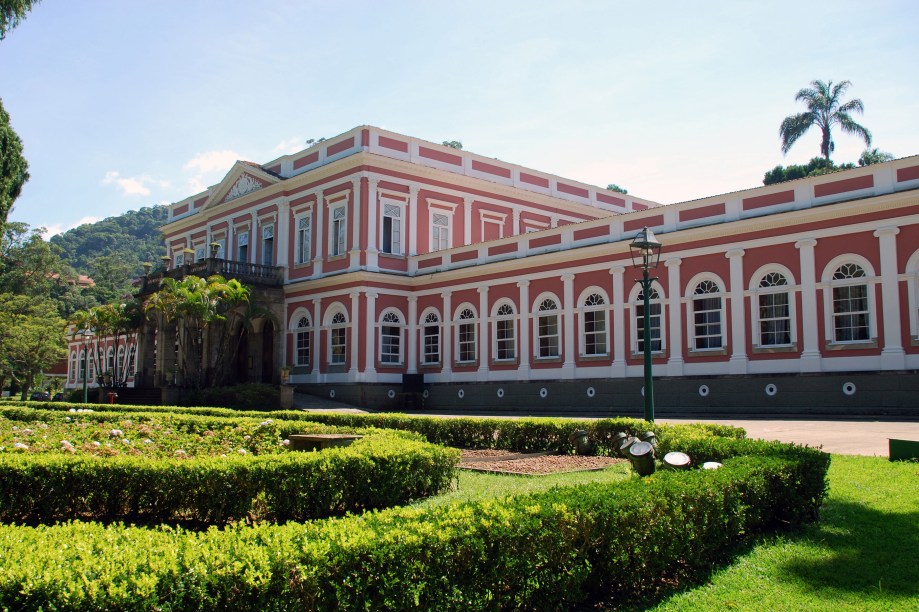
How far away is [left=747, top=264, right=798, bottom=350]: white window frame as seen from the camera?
67.6ft

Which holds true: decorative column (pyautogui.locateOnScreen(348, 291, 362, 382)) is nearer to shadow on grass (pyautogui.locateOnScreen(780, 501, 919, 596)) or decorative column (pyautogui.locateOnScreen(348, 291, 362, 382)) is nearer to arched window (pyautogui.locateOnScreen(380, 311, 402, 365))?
arched window (pyautogui.locateOnScreen(380, 311, 402, 365))

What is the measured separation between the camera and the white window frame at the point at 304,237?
3309 centimetres

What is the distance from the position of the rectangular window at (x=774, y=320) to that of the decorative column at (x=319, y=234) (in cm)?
1824

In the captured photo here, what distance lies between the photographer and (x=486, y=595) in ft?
14.7

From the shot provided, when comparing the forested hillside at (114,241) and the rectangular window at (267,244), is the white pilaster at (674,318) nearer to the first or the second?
the rectangular window at (267,244)

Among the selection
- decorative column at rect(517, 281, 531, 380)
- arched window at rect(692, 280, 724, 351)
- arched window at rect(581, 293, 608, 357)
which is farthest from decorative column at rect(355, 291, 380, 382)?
arched window at rect(692, 280, 724, 351)

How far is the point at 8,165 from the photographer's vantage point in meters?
25.0

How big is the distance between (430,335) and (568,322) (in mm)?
7166

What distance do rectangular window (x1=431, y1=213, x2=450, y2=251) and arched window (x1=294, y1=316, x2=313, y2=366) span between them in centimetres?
643

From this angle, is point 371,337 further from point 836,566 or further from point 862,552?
point 836,566

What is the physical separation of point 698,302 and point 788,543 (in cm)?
1679

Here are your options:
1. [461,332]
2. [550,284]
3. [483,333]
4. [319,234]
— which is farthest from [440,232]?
[550,284]

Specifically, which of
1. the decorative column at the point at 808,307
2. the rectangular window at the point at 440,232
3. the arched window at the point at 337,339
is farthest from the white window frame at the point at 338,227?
the decorative column at the point at 808,307

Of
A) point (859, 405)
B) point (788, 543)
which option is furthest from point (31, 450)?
point (859, 405)
